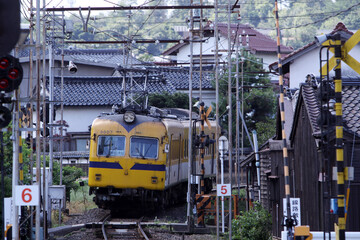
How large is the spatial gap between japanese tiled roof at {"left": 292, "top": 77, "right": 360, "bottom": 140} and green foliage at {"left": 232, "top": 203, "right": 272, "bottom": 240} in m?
2.56

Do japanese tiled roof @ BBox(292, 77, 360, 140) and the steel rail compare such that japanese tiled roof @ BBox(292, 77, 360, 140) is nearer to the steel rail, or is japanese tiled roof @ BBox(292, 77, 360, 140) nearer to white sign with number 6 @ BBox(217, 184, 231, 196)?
white sign with number 6 @ BBox(217, 184, 231, 196)

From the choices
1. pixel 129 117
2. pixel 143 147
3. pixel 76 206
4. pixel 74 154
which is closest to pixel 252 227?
pixel 143 147

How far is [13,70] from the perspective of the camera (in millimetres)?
7117

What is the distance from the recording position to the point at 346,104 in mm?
10430

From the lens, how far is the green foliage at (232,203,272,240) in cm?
1289

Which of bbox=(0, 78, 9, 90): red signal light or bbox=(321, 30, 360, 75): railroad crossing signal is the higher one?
bbox=(321, 30, 360, 75): railroad crossing signal

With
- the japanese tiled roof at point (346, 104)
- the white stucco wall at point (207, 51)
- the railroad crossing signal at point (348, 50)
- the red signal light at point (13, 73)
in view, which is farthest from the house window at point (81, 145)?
the railroad crossing signal at point (348, 50)

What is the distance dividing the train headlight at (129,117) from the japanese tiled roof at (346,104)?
18.3ft

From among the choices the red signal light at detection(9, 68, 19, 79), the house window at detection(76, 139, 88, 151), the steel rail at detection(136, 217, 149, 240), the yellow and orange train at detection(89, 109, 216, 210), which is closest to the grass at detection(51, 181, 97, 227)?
the yellow and orange train at detection(89, 109, 216, 210)

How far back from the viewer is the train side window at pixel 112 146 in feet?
53.7

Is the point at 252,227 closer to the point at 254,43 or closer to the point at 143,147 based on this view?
the point at 143,147

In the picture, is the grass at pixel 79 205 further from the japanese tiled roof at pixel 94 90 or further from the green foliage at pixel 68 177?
the japanese tiled roof at pixel 94 90

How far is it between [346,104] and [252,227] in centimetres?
380

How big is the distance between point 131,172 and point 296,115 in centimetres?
572
